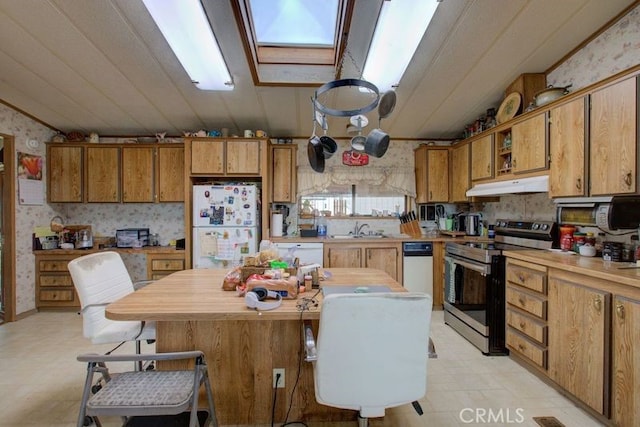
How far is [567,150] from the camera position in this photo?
2246 millimetres

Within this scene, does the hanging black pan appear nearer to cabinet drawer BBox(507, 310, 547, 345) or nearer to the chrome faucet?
cabinet drawer BBox(507, 310, 547, 345)

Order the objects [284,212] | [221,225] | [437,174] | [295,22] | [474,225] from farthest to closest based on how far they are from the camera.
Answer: [284,212], [437,174], [474,225], [221,225], [295,22]

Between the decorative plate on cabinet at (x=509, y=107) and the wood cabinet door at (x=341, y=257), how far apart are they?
217 centimetres

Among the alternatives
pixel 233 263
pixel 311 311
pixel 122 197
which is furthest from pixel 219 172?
pixel 311 311

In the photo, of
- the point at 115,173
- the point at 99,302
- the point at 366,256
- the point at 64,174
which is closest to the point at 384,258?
the point at 366,256

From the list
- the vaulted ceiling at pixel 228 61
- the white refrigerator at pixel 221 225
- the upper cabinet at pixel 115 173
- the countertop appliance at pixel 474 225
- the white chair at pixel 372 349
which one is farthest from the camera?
the countertop appliance at pixel 474 225

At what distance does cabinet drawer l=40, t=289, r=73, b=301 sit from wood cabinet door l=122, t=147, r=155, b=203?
4.27 feet

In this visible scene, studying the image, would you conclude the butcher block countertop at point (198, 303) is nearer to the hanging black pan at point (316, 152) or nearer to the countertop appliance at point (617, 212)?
the hanging black pan at point (316, 152)

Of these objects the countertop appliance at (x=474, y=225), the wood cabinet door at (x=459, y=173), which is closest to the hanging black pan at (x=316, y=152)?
the wood cabinet door at (x=459, y=173)

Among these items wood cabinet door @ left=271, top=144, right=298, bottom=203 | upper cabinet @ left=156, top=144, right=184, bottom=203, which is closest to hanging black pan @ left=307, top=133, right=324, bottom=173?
wood cabinet door @ left=271, top=144, right=298, bottom=203

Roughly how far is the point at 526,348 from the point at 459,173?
226 centimetres

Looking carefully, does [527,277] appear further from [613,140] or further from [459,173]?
[459,173]

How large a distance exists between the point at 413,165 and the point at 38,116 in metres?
4.90

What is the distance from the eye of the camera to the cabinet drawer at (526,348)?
6.91ft
